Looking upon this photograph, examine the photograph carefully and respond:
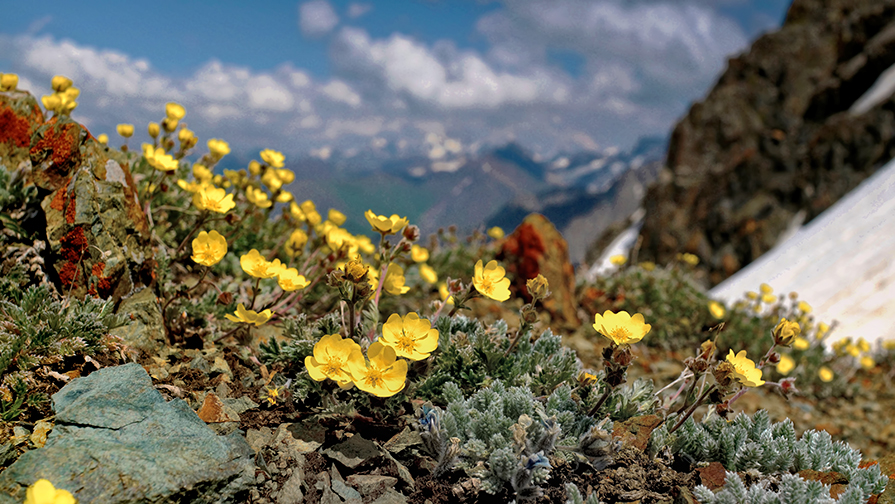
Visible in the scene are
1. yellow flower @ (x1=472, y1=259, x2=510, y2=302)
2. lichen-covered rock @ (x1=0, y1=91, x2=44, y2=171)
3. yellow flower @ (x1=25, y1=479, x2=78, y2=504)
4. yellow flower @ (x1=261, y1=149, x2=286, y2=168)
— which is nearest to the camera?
yellow flower @ (x1=25, y1=479, x2=78, y2=504)

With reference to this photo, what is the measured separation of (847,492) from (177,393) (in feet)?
11.2

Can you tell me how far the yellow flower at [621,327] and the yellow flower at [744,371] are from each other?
0.49 meters

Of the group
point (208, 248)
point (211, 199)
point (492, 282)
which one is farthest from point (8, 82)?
point (492, 282)

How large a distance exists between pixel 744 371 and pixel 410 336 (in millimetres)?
1905

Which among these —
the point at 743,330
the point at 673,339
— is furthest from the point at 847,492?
the point at 743,330

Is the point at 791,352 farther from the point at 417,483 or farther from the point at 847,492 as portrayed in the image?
the point at 417,483

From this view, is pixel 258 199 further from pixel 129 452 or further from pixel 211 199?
pixel 129 452

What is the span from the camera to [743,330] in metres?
7.24

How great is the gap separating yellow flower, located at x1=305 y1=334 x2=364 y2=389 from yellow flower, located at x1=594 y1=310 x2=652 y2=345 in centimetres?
132

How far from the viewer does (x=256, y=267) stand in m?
2.99

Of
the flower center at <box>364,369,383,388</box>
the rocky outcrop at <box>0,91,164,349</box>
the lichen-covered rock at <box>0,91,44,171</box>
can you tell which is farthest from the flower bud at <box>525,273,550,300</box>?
the lichen-covered rock at <box>0,91,44,171</box>

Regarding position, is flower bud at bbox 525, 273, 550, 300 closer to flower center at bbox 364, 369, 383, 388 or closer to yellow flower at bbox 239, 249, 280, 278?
flower center at bbox 364, 369, 383, 388

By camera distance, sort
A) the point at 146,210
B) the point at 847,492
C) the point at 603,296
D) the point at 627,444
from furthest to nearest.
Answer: the point at 603,296, the point at 146,210, the point at 627,444, the point at 847,492

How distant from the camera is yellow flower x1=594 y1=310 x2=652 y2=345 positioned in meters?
2.67
